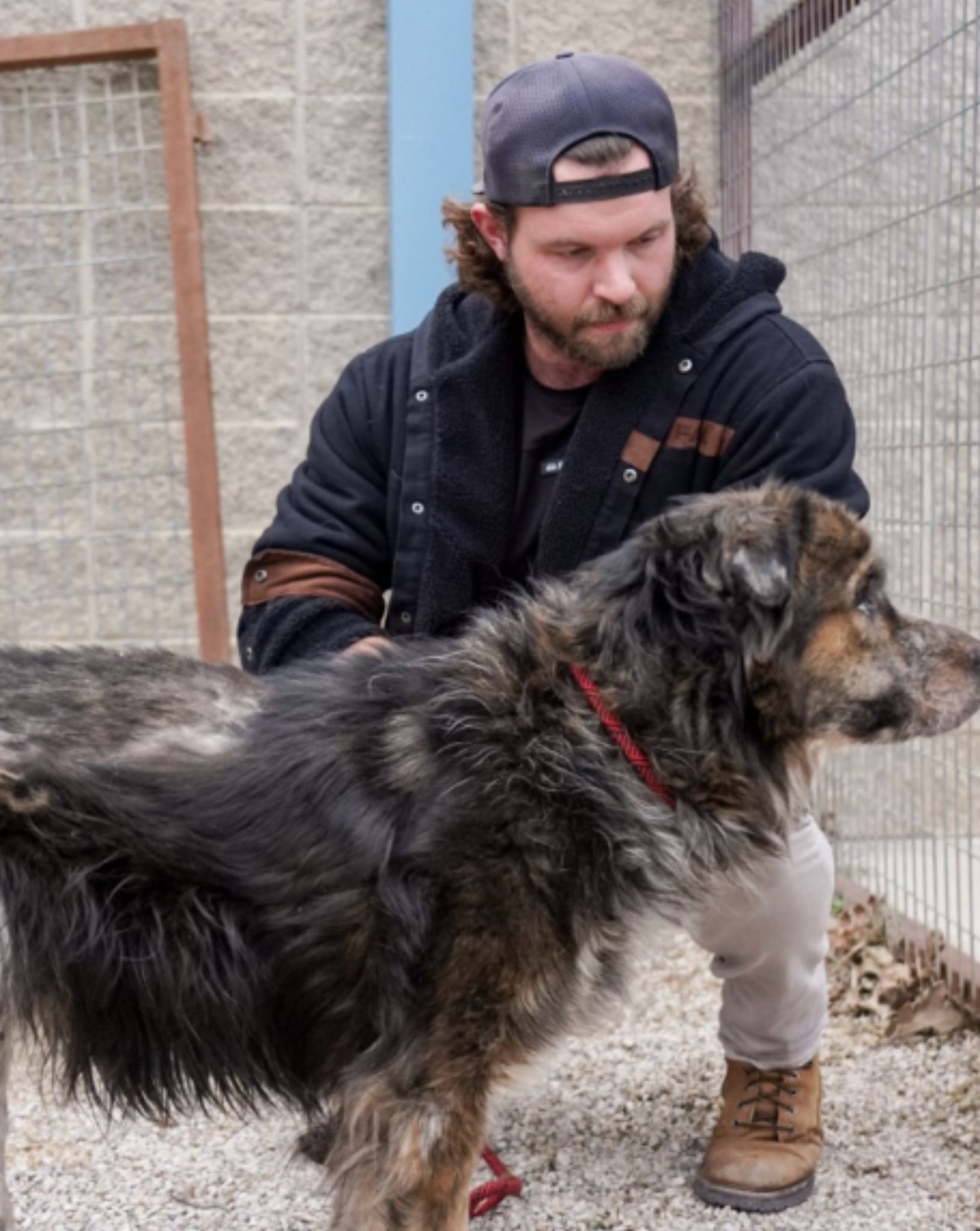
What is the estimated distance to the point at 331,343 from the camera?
6.40m

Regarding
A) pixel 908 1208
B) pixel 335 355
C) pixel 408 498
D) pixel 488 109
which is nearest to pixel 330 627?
pixel 408 498

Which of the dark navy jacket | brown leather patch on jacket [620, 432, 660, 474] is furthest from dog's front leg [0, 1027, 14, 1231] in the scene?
brown leather patch on jacket [620, 432, 660, 474]

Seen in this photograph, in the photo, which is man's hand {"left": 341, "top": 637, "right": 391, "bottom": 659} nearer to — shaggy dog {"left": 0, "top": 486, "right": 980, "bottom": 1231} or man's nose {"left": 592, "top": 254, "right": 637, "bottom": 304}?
shaggy dog {"left": 0, "top": 486, "right": 980, "bottom": 1231}

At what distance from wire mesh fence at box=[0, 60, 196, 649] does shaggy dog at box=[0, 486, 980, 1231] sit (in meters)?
3.15

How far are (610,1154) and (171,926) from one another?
5.09ft

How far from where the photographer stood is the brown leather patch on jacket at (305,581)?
159 inches

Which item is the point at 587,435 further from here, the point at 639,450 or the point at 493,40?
the point at 493,40

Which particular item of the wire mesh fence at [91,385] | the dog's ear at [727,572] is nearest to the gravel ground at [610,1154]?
the dog's ear at [727,572]

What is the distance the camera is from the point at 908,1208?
3.72 meters

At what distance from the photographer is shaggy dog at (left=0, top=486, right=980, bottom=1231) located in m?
2.97

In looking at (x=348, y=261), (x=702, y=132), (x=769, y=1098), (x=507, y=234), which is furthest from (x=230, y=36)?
(x=769, y=1098)

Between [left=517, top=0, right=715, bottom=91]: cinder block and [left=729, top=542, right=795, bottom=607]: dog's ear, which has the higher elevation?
[left=517, top=0, right=715, bottom=91]: cinder block

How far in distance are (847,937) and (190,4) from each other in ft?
13.4

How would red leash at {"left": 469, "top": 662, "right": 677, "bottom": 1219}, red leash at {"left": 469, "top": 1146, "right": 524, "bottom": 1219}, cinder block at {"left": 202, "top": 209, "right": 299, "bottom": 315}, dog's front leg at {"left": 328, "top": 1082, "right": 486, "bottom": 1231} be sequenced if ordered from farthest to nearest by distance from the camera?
cinder block at {"left": 202, "top": 209, "right": 299, "bottom": 315}, red leash at {"left": 469, "top": 1146, "right": 524, "bottom": 1219}, red leash at {"left": 469, "top": 662, "right": 677, "bottom": 1219}, dog's front leg at {"left": 328, "top": 1082, "right": 486, "bottom": 1231}
